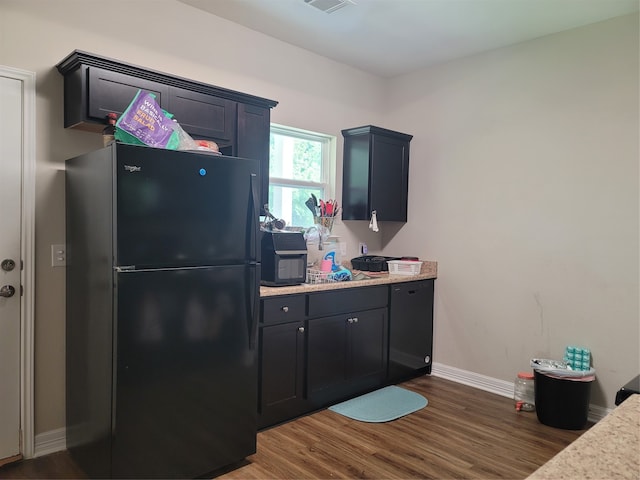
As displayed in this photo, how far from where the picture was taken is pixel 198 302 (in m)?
2.32

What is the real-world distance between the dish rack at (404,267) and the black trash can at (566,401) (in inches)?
51.3

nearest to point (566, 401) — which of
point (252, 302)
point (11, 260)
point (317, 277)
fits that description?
point (317, 277)

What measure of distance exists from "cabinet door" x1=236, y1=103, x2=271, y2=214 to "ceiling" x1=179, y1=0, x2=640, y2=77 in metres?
0.66

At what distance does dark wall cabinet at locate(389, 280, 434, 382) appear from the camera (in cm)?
380

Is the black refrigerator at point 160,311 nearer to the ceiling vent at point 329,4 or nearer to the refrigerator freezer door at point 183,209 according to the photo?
the refrigerator freezer door at point 183,209

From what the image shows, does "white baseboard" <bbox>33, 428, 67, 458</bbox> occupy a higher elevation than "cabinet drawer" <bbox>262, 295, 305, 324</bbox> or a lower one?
lower

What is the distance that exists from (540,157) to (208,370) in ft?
9.27

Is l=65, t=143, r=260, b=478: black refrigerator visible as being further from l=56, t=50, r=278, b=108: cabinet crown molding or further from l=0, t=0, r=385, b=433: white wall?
l=56, t=50, r=278, b=108: cabinet crown molding

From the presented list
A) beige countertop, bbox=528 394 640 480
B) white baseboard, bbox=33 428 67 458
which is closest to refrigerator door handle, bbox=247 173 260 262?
white baseboard, bbox=33 428 67 458

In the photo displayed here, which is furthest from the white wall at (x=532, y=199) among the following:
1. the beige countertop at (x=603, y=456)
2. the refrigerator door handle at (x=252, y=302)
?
the beige countertop at (x=603, y=456)

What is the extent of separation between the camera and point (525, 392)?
11.3 feet

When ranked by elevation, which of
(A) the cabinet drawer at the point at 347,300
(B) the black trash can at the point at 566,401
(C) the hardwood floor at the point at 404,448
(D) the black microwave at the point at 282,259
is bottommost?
(C) the hardwood floor at the point at 404,448

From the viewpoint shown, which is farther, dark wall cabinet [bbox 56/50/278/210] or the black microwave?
the black microwave

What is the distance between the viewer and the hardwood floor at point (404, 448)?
2479mm
